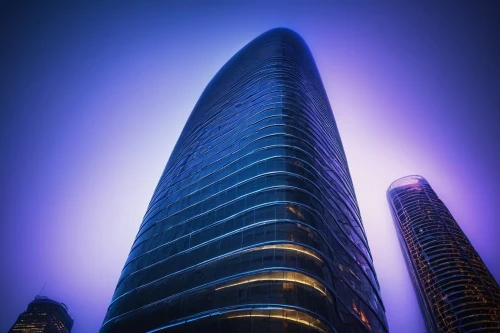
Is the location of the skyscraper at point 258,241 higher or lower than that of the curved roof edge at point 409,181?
lower

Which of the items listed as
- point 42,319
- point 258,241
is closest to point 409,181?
point 258,241

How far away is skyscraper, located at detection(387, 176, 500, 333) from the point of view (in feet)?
268

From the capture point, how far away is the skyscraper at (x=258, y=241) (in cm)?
2284

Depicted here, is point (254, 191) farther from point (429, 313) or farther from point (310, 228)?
point (429, 313)

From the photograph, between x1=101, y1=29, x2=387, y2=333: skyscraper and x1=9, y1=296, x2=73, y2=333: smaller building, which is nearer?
x1=101, y1=29, x2=387, y2=333: skyscraper

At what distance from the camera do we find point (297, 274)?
2306 cm

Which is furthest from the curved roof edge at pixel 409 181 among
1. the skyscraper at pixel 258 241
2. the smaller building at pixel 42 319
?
the smaller building at pixel 42 319

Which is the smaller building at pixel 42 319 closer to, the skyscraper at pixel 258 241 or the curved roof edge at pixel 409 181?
the skyscraper at pixel 258 241

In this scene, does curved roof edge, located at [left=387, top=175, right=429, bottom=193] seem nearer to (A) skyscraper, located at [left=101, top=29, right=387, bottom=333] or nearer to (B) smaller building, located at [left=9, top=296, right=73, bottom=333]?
(A) skyscraper, located at [left=101, top=29, right=387, bottom=333]

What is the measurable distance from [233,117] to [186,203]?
58.3 ft

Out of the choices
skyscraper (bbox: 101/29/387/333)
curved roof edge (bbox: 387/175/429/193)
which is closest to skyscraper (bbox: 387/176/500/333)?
curved roof edge (bbox: 387/175/429/193)

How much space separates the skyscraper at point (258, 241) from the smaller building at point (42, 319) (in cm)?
15816

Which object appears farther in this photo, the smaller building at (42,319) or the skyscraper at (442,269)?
the smaller building at (42,319)

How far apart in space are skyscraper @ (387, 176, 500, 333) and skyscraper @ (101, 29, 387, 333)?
69757 millimetres
